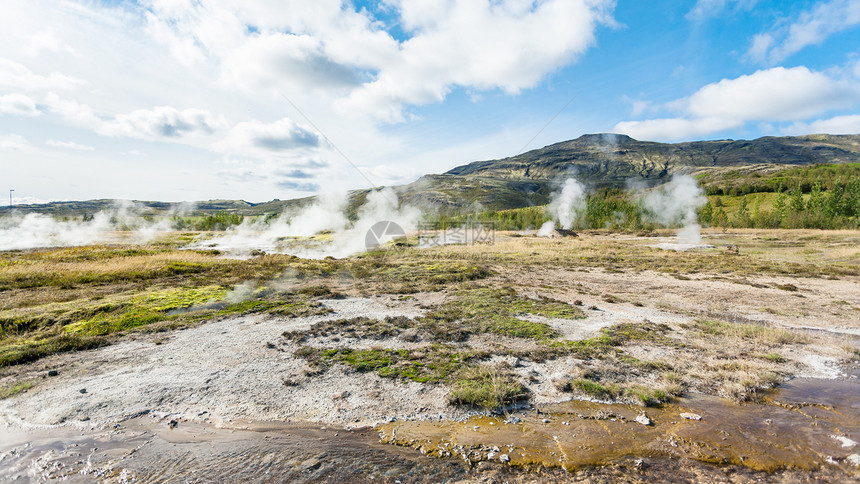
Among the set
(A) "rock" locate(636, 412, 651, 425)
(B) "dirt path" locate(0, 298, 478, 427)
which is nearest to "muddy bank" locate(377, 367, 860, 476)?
(A) "rock" locate(636, 412, 651, 425)

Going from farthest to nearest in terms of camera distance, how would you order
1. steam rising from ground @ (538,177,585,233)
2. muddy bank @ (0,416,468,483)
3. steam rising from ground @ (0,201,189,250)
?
steam rising from ground @ (538,177,585,233)
steam rising from ground @ (0,201,189,250)
muddy bank @ (0,416,468,483)

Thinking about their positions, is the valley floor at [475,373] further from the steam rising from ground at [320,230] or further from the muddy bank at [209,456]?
the steam rising from ground at [320,230]

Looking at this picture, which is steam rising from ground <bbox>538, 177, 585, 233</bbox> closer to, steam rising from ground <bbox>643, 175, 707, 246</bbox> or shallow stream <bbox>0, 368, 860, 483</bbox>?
steam rising from ground <bbox>643, 175, 707, 246</bbox>

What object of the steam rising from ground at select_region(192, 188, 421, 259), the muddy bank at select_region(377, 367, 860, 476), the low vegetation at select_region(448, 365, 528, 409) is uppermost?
the steam rising from ground at select_region(192, 188, 421, 259)

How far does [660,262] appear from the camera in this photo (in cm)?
3712

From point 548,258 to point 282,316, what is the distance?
34.6 m

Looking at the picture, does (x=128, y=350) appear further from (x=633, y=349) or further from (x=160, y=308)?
(x=633, y=349)

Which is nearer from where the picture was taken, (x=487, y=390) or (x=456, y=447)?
(x=456, y=447)

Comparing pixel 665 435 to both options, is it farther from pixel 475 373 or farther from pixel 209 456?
pixel 209 456

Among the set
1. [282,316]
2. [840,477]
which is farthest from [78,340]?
[840,477]


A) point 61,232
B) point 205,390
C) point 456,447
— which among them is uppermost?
point 61,232

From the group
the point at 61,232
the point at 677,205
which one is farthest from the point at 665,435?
the point at 61,232

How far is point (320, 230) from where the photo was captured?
252 feet

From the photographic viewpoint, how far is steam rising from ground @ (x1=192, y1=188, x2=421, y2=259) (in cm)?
5384
